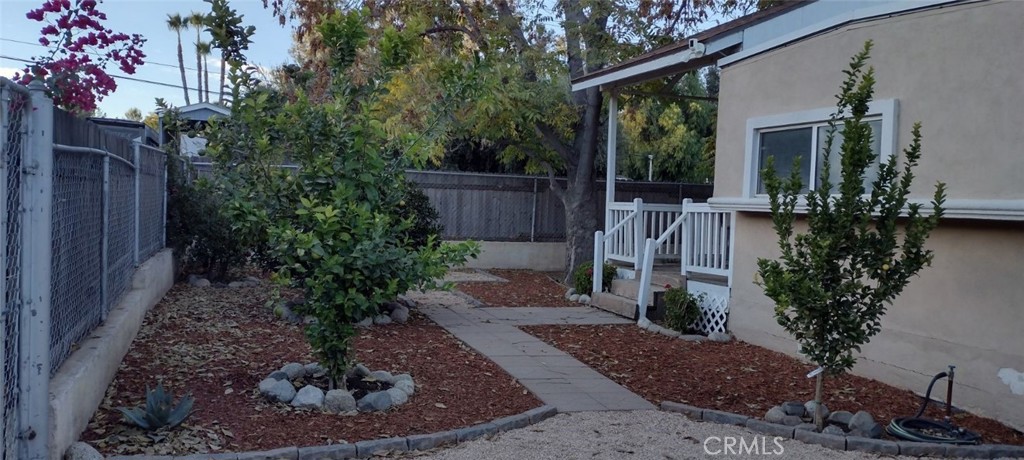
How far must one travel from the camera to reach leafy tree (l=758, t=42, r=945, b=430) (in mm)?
6055

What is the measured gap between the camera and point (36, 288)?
4.48 meters

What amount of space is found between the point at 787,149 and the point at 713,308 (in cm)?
229

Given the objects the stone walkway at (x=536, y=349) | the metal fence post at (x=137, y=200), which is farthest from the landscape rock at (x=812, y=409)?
the metal fence post at (x=137, y=200)

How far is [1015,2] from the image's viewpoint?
6789 millimetres

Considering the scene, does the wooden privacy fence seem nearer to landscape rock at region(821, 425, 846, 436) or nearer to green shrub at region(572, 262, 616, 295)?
green shrub at region(572, 262, 616, 295)

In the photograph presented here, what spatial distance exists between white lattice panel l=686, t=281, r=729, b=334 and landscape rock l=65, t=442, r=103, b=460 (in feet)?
23.8

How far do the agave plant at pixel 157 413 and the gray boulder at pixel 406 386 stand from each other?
1721 millimetres

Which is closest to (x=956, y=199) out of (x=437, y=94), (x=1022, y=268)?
(x=1022, y=268)

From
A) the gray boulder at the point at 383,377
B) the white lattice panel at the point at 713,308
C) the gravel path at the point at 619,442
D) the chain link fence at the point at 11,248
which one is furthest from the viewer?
the white lattice panel at the point at 713,308

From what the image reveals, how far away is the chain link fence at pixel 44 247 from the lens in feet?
13.9

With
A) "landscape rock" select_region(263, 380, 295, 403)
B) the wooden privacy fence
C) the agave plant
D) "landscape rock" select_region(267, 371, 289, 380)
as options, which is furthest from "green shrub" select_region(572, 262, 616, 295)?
the agave plant

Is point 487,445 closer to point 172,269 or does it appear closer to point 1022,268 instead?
point 1022,268

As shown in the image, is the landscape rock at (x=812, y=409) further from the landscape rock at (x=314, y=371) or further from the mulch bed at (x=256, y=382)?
the landscape rock at (x=314, y=371)

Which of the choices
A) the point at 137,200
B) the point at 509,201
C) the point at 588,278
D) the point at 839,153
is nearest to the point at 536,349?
the point at 839,153
